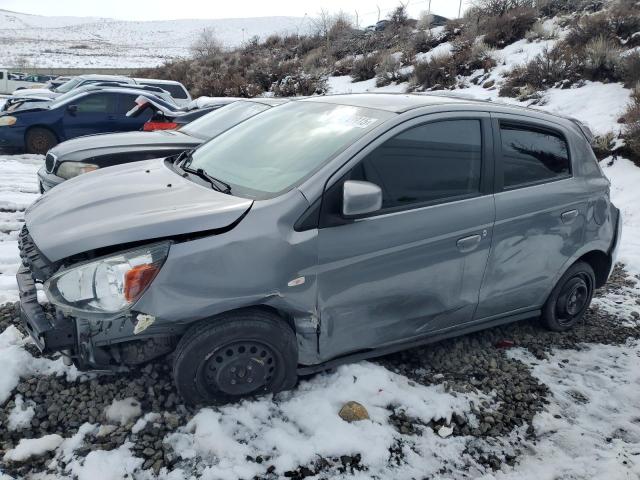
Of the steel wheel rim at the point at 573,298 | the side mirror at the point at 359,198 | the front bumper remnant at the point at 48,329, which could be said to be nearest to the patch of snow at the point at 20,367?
the front bumper remnant at the point at 48,329

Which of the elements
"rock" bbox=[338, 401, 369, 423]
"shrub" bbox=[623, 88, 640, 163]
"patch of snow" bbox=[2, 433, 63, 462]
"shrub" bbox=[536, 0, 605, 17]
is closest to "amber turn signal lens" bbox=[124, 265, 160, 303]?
"patch of snow" bbox=[2, 433, 63, 462]

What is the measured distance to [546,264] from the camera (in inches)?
142

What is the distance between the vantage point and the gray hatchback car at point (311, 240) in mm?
2492

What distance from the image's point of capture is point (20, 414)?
2.69m

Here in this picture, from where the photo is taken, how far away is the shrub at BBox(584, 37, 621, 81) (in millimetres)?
11055

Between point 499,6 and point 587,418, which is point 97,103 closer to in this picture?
point 587,418

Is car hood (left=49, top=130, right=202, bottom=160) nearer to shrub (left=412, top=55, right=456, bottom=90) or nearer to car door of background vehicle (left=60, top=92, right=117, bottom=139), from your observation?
car door of background vehicle (left=60, top=92, right=117, bottom=139)

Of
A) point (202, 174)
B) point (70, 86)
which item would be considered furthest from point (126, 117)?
point (70, 86)

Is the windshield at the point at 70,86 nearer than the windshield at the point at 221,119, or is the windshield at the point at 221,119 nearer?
the windshield at the point at 221,119

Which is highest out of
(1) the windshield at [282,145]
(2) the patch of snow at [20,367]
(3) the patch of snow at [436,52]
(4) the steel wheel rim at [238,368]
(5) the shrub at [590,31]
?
(5) the shrub at [590,31]

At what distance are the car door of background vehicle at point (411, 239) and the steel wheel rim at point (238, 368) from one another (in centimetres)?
34

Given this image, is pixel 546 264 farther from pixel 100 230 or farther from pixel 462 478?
pixel 100 230

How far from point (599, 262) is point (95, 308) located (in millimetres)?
3692

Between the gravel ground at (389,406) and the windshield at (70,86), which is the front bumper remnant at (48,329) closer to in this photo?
the gravel ground at (389,406)
